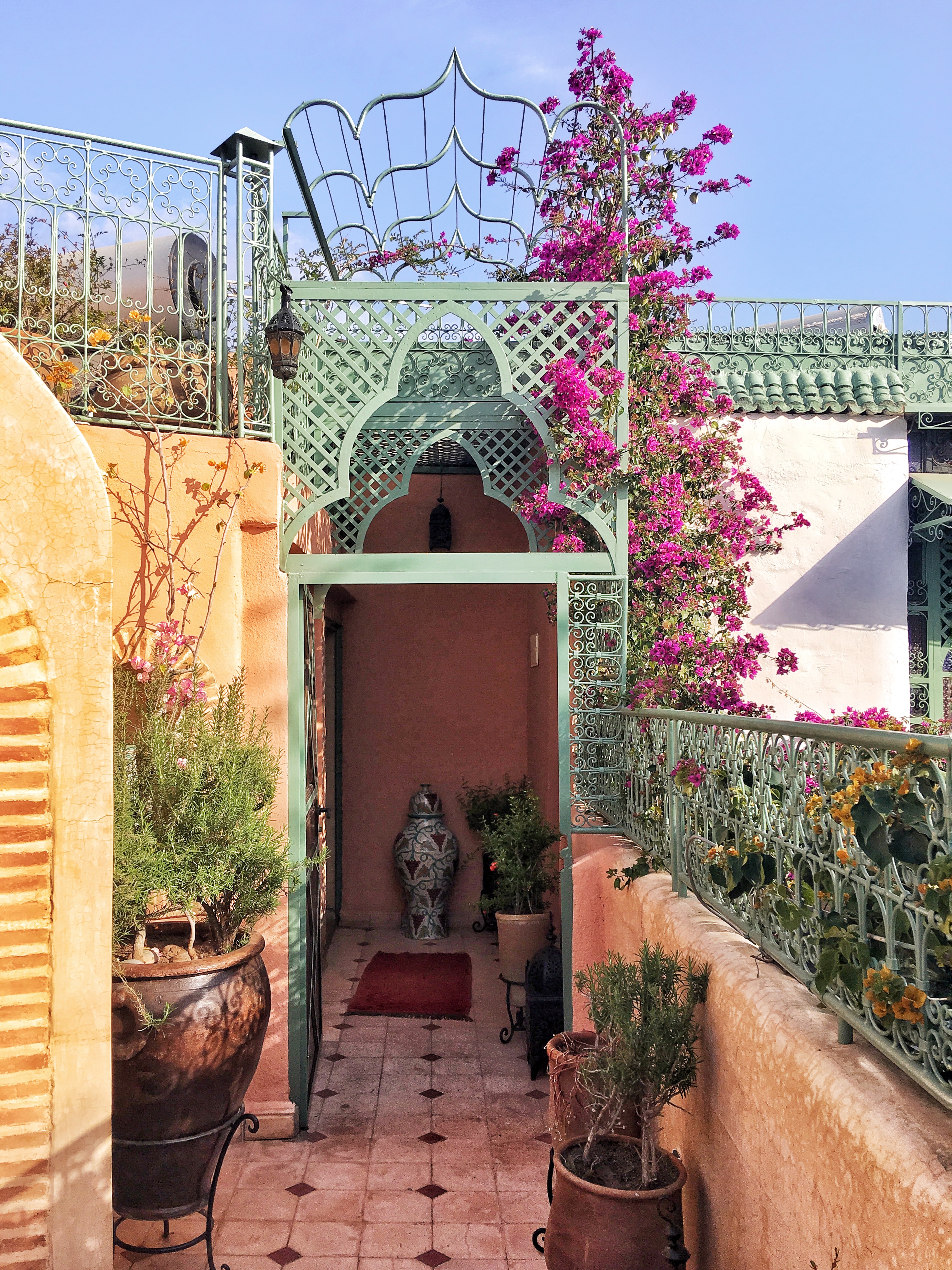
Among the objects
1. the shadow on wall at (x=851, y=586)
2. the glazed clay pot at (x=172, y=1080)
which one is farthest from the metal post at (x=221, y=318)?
the shadow on wall at (x=851, y=586)

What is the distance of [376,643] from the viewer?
322 inches

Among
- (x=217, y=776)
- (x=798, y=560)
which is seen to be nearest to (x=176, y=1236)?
(x=217, y=776)

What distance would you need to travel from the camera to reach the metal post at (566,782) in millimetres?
4758

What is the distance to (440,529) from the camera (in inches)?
305

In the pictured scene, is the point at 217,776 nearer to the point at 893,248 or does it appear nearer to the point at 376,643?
the point at 376,643

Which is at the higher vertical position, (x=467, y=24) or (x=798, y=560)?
(x=467, y=24)

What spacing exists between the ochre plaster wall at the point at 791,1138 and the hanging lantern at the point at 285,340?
9.23 ft

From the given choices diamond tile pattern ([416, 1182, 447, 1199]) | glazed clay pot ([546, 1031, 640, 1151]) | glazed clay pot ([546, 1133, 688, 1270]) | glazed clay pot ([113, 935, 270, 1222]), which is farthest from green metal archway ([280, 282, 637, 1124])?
glazed clay pot ([546, 1133, 688, 1270])

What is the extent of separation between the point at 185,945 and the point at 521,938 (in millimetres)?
3012

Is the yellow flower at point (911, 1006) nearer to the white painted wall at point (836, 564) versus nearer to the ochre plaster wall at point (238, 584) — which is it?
the ochre plaster wall at point (238, 584)

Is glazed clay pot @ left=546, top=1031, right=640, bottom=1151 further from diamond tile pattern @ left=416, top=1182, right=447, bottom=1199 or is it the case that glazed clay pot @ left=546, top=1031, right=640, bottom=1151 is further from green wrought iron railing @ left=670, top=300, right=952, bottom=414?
green wrought iron railing @ left=670, top=300, right=952, bottom=414

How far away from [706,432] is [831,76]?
6.85 feet

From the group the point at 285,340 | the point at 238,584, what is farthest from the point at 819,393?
the point at 238,584

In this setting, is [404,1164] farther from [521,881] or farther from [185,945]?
[521,881]
